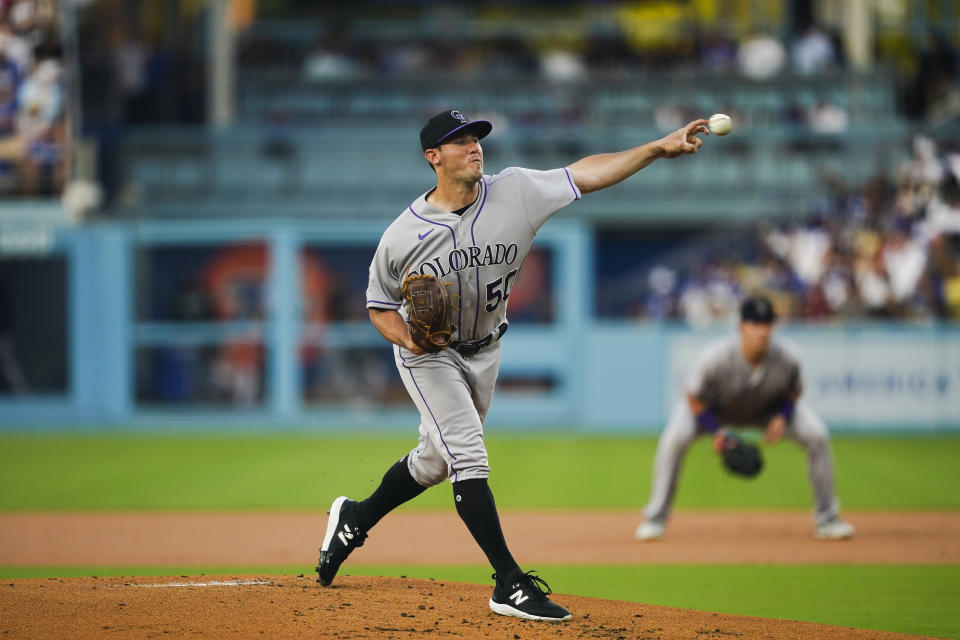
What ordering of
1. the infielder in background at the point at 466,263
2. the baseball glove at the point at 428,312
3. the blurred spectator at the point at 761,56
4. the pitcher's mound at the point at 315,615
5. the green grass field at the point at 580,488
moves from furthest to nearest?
the blurred spectator at the point at 761,56, the green grass field at the point at 580,488, the infielder in background at the point at 466,263, the baseball glove at the point at 428,312, the pitcher's mound at the point at 315,615

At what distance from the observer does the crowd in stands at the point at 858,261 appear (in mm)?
17250

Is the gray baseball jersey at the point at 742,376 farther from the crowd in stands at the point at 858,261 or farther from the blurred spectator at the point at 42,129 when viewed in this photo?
the blurred spectator at the point at 42,129

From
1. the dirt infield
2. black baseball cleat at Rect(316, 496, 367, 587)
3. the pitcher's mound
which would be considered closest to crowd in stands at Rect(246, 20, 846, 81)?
the dirt infield

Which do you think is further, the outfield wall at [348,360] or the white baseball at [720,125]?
the outfield wall at [348,360]

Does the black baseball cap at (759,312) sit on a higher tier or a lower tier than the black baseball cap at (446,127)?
lower

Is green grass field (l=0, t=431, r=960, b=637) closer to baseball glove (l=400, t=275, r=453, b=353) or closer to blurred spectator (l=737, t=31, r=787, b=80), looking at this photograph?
baseball glove (l=400, t=275, r=453, b=353)

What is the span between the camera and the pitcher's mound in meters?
4.82

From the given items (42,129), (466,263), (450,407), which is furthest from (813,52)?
(450,407)

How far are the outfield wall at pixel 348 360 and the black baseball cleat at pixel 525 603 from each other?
12245 millimetres

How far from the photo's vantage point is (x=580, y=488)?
1126cm

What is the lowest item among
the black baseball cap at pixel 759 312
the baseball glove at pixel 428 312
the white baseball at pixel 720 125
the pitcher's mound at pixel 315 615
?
the pitcher's mound at pixel 315 615

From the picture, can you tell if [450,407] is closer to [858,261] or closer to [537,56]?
[858,261]

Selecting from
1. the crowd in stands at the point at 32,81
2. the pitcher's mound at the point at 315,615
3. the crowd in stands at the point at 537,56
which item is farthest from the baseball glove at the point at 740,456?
the crowd in stands at the point at 537,56

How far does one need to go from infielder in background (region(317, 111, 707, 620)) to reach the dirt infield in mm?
576
